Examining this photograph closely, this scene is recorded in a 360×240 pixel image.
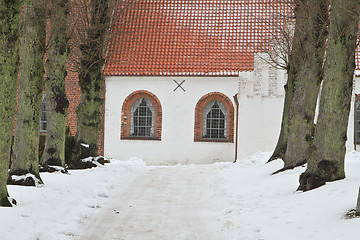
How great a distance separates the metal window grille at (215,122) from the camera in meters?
25.0

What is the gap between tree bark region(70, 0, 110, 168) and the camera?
17.0m

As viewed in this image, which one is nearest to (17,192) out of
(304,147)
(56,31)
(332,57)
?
(56,31)

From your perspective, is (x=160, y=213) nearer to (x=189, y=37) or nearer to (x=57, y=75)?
(x=57, y=75)

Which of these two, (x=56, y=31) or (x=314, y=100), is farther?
(x=314, y=100)

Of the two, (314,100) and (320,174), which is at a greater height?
(314,100)

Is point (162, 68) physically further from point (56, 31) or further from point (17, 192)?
point (17, 192)

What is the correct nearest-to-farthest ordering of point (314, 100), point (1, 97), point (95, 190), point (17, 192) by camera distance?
point (1, 97) < point (17, 192) < point (95, 190) < point (314, 100)

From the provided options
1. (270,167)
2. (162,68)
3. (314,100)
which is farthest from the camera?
(162,68)

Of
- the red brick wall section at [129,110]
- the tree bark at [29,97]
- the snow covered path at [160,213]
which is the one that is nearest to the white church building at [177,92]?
the red brick wall section at [129,110]

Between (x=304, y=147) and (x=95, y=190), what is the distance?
224 inches

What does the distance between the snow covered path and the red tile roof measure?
9907 mm

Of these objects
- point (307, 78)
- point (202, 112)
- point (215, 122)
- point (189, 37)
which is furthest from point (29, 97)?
point (189, 37)

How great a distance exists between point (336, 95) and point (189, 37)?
16.0 metres

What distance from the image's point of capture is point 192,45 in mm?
25484
